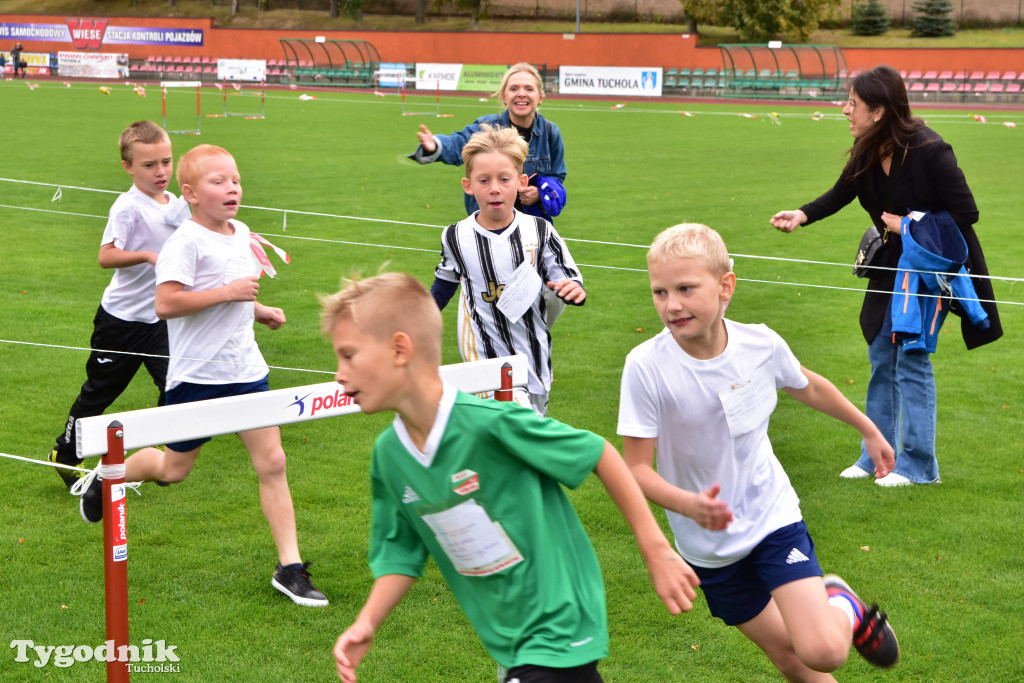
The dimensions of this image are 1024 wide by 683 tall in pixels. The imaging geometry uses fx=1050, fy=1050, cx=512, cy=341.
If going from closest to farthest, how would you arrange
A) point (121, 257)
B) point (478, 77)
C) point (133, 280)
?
point (121, 257)
point (133, 280)
point (478, 77)

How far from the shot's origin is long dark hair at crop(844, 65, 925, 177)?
5.52 m

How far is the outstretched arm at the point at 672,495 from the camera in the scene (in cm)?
266

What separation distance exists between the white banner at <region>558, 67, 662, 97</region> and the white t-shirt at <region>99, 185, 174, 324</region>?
44846mm

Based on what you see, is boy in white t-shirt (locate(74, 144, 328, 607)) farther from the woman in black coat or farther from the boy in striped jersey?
the woman in black coat

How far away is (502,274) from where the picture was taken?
4871 millimetres

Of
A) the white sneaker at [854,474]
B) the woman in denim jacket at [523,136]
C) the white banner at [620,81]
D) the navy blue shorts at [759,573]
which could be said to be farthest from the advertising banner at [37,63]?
the navy blue shorts at [759,573]

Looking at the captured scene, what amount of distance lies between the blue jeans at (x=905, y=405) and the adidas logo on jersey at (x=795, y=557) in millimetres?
3143

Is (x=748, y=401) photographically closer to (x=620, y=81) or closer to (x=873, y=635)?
(x=873, y=635)

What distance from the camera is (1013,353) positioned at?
30.1 feet

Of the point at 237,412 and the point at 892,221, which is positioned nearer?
the point at 237,412

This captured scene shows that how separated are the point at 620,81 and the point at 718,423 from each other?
1874 inches

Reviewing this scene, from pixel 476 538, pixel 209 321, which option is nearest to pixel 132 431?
pixel 476 538

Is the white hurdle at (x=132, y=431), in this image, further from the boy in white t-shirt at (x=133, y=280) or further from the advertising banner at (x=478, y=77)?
the advertising banner at (x=478, y=77)

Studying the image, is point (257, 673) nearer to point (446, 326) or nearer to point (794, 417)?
point (794, 417)
